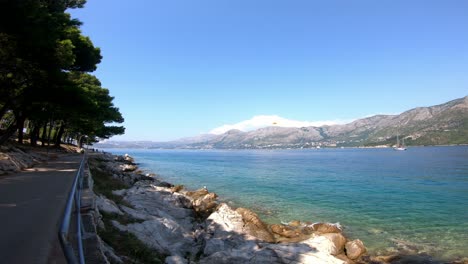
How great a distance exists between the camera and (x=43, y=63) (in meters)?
17.9

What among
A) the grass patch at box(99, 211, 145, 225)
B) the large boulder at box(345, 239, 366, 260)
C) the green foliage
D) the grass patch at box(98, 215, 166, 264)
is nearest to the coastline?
the large boulder at box(345, 239, 366, 260)

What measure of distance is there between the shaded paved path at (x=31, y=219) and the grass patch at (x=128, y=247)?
1.41 metres

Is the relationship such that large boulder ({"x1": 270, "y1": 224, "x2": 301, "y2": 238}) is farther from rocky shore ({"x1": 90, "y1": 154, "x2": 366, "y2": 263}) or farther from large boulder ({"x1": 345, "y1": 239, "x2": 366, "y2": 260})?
large boulder ({"x1": 345, "y1": 239, "x2": 366, "y2": 260})

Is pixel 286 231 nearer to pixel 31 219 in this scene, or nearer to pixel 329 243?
pixel 329 243

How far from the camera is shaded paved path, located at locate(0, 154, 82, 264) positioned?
5887 millimetres

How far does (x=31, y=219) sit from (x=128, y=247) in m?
2.72

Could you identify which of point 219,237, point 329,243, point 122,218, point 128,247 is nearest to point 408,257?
point 329,243

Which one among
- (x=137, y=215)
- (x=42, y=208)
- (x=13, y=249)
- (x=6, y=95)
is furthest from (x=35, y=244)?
(x=6, y=95)

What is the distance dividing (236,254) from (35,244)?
7265 millimetres

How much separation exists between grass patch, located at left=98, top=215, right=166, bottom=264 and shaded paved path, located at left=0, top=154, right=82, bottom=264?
4.62ft

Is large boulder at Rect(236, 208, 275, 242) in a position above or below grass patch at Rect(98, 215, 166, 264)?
below

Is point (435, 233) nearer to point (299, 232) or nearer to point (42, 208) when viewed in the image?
point (299, 232)

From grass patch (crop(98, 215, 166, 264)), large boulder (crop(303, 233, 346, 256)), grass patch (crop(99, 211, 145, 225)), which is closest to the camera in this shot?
grass patch (crop(98, 215, 166, 264))

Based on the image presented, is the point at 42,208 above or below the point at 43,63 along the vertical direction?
below
